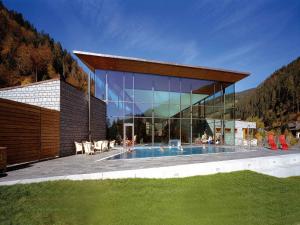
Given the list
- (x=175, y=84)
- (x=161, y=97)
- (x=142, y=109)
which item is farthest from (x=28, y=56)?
(x=175, y=84)

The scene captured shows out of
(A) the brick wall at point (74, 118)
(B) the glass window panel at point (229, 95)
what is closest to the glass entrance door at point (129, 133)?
(A) the brick wall at point (74, 118)

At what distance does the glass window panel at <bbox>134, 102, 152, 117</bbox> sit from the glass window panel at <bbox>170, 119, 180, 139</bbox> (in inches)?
91.4

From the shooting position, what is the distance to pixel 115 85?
1997cm

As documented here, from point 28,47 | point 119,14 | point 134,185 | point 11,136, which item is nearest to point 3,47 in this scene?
point 28,47

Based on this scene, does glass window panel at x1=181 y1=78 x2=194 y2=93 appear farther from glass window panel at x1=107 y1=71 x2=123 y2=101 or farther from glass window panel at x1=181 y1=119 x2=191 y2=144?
glass window panel at x1=107 y1=71 x2=123 y2=101

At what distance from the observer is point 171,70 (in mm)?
20812

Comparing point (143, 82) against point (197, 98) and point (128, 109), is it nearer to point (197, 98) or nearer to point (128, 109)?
point (128, 109)

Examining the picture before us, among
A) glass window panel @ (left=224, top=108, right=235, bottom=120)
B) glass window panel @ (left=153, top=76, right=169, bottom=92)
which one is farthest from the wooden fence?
glass window panel @ (left=224, top=108, right=235, bottom=120)

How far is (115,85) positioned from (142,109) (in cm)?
300

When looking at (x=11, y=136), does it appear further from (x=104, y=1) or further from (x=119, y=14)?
(x=119, y=14)

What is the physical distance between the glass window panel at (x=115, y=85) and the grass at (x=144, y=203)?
43.0ft

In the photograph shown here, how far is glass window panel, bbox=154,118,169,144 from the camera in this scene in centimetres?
2053

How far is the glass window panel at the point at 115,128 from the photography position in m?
19.6

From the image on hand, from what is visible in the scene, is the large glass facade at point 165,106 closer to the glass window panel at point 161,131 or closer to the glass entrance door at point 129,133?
the glass window panel at point 161,131
